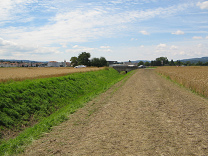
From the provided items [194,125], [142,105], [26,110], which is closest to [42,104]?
[26,110]

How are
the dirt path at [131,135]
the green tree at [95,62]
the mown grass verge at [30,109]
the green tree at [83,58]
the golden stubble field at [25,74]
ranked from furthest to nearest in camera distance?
the green tree at [95,62]
the green tree at [83,58]
the golden stubble field at [25,74]
the mown grass verge at [30,109]
the dirt path at [131,135]

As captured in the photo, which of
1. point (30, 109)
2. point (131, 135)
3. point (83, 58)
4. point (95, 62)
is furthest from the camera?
point (95, 62)

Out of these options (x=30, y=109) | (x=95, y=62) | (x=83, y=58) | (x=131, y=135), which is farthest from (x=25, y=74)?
Answer: (x=95, y=62)

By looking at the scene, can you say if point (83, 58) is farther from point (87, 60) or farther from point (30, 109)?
point (30, 109)

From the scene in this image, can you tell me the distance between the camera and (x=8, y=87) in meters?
13.9

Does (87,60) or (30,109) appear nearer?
(30,109)

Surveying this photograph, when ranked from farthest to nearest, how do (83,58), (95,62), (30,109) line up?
(95,62), (83,58), (30,109)

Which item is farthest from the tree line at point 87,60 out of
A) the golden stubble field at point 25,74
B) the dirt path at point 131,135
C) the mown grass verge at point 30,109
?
the dirt path at point 131,135

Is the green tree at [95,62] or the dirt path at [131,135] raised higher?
the green tree at [95,62]

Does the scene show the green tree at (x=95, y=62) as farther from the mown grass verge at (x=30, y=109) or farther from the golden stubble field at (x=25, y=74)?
the mown grass verge at (x=30, y=109)

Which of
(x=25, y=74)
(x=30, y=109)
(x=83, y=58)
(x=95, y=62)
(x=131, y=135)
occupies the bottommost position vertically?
(x=30, y=109)

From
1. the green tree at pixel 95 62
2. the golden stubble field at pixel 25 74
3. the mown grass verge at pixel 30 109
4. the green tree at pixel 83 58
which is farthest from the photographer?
the green tree at pixel 95 62

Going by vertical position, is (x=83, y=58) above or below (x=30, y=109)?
above

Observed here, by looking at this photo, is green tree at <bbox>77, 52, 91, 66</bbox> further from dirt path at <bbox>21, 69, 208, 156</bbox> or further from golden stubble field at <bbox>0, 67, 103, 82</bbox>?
dirt path at <bbox>21, 69, 208, 156</bbox>
